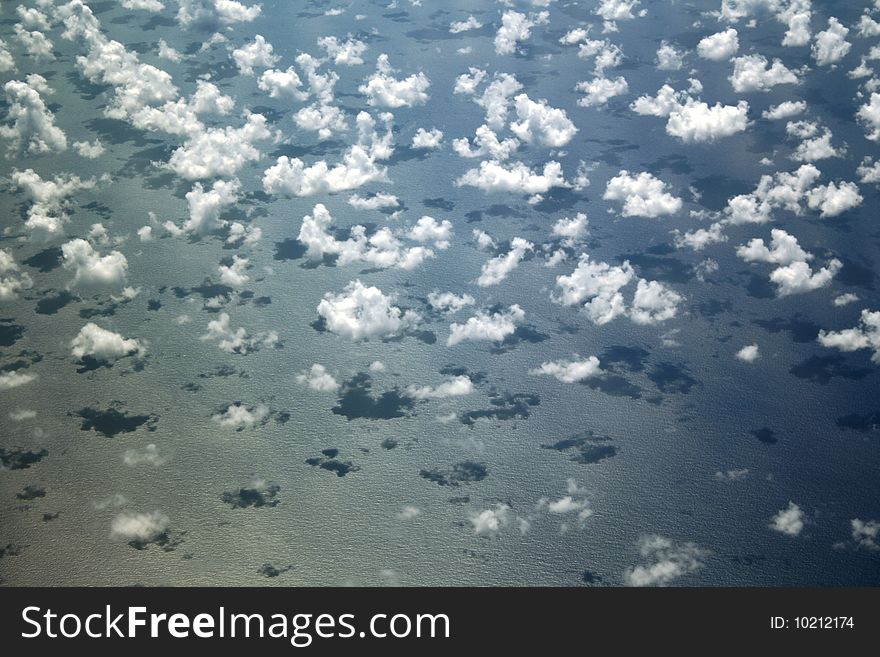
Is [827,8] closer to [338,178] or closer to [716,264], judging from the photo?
[716,264]

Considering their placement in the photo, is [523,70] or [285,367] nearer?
[285,367]

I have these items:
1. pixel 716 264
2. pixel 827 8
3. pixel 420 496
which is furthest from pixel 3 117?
pixel 827 8

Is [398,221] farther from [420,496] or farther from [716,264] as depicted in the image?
[420,496]

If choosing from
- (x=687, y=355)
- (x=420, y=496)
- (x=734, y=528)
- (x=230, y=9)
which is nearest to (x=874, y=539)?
(x=734, y=528)

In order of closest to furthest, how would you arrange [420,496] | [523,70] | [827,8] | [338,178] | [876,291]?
[420,496], [876,291], [338,178], [523,70], [827,8]

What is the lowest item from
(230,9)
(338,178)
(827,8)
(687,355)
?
(687,355)

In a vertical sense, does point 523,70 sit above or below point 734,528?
above

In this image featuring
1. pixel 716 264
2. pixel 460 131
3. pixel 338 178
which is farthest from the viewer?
pixel 460 131
